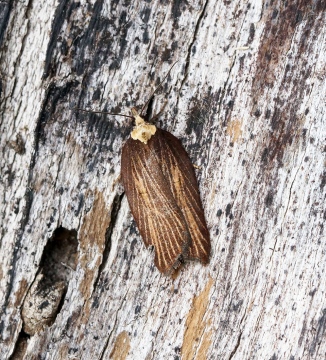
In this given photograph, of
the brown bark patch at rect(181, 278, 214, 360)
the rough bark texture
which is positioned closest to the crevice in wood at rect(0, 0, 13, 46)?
the rough bark texture

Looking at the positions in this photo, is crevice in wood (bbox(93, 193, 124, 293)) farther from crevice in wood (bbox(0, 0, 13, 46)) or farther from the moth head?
crevice in wood (bbox(0, 0, 13, 46))

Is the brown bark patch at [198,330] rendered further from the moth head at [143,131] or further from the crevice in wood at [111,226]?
the moth head at [143,131]

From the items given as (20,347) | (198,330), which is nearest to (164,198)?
(198,330)

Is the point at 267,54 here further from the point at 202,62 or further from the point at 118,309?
the point at 118,309

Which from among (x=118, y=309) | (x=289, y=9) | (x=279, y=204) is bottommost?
(x=118, y=309)

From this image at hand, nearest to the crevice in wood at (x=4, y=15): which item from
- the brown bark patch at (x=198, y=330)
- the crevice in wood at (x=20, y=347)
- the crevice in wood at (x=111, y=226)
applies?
the crevice in wood at (x=111, y=226)

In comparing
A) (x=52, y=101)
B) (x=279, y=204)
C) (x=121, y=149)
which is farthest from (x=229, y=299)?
Result: (x=52, y=101)

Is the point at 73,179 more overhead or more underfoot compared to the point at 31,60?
more underfoot
